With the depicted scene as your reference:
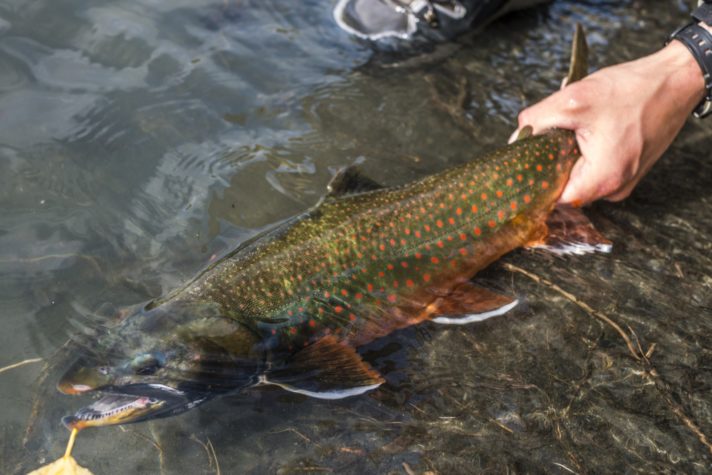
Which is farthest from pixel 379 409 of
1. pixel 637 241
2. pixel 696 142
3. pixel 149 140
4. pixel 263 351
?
pixel 696 142

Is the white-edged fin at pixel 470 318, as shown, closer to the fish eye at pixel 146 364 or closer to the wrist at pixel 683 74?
the fish eye at pixel 146 364

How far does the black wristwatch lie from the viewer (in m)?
4.33

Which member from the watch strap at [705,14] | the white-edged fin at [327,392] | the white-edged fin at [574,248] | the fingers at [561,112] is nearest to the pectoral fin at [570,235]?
the white-edged fin at [574,248]

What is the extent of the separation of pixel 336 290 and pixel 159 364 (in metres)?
0.98

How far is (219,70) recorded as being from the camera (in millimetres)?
5547

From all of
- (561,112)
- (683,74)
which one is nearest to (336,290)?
(561,112)

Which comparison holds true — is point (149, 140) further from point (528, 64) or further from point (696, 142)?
point (696, 142)

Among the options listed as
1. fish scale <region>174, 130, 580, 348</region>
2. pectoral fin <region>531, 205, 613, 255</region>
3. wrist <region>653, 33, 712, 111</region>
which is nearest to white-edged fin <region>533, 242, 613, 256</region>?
pectoral fin <region>531, 205, 613, 255</region>

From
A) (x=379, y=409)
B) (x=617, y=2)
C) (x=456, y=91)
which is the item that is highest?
(x=617, y=2)

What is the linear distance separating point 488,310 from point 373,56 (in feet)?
9.33

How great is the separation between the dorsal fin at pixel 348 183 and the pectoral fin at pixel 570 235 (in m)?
1.20

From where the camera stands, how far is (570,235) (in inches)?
172

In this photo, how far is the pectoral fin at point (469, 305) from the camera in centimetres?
395

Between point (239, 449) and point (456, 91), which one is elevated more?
point (456, 91)
